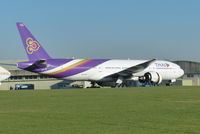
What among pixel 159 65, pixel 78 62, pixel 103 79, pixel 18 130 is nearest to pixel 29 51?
pixel 78 62

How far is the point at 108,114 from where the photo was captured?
2005cm

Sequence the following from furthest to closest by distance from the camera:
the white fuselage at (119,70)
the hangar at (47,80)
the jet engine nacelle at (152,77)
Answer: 1. the hangar at (47,80)
2. the jet engine nacelle at (152,77)
3. the white fuselage at (119,70)

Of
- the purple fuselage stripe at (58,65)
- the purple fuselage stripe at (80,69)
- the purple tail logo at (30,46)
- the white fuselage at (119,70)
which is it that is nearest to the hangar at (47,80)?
the white fuselage at (119,70)

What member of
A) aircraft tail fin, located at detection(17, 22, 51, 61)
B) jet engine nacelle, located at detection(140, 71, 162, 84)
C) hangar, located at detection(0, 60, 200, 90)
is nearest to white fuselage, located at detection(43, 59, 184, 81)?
jet engine nacelle, located at detection(140, 71, 162, 84)

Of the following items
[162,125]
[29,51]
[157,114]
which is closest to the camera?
[162,125]

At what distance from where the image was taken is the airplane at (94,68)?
62.5 metres

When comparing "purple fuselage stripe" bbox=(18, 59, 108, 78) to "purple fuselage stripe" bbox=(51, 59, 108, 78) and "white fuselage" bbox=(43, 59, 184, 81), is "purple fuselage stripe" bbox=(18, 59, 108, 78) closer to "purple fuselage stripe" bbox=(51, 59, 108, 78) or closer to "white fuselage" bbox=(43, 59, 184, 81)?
"purple fuselage stripe" bbox=(51, 59, 108, 78)

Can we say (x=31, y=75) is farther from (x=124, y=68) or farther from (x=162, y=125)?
(x=162, y=125)

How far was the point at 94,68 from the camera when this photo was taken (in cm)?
6669

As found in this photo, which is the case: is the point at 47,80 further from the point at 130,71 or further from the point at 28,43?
the point at 28,43

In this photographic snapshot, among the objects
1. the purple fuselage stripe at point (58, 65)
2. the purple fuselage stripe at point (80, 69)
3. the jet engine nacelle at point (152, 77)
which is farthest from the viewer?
the jet engine nacelle at point (152, 77)

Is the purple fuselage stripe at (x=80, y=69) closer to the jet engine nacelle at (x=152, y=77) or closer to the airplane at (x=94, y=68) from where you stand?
the airplane at (x=94, y=68)

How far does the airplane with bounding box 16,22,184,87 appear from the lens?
6250 centimetres

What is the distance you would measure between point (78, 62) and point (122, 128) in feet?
165
